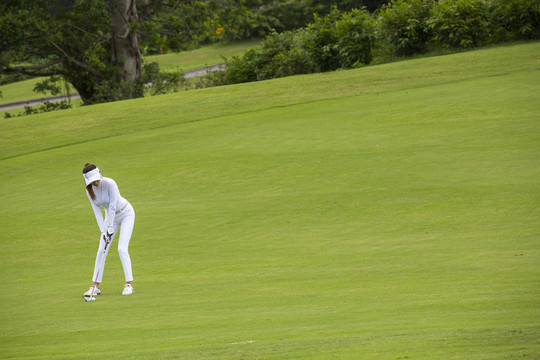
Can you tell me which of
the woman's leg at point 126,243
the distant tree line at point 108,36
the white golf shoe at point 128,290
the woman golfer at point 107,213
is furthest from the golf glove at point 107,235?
the distant tree line at point 108,36

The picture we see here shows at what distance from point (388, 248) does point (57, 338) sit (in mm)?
6210

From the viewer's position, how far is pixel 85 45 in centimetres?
4081

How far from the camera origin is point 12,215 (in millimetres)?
18625

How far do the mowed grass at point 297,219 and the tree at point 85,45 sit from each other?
869cm

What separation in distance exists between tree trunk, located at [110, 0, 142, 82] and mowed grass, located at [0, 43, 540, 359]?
11032 millimetres

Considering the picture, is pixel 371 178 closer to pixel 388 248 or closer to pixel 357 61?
pixel 388 248

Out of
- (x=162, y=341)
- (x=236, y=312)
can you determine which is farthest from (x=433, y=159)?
(x=162, y=341)

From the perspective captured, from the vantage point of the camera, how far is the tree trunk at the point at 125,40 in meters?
40.3

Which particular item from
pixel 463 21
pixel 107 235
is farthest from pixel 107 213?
pixel 463 21

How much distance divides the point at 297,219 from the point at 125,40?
94.0ft

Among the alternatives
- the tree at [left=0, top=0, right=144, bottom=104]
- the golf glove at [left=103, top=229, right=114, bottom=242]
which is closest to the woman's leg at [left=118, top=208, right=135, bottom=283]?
the golf glove at [left=103, top=229, right=114, bottom=242]

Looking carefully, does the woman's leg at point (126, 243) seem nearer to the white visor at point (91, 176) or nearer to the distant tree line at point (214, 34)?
the white visor at point (91, 176)

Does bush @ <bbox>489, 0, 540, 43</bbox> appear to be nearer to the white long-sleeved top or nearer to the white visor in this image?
the white long-sleeved top

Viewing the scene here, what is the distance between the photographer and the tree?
37281mm
